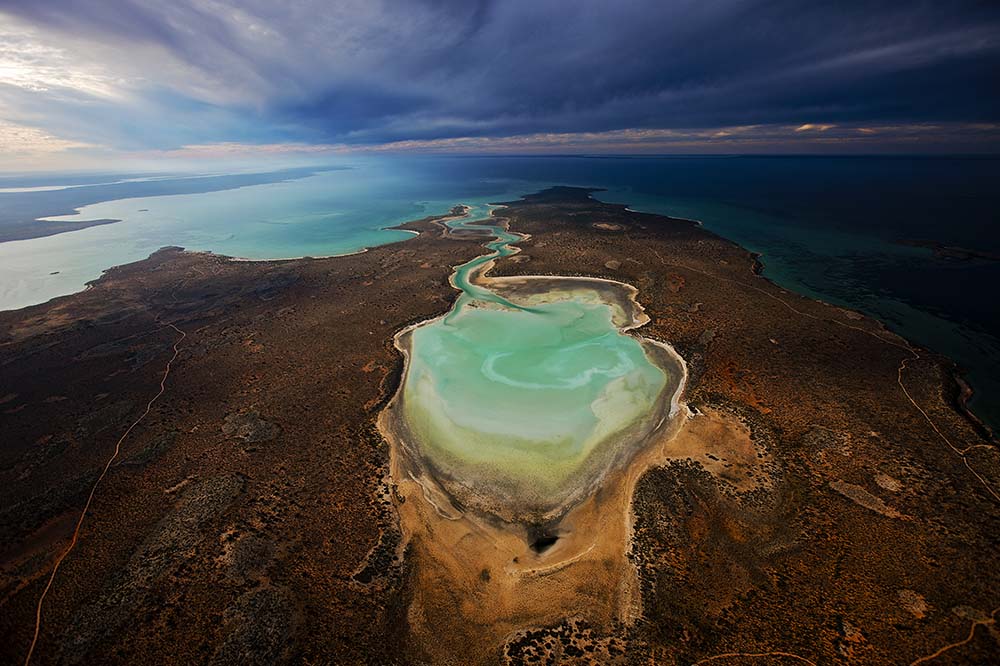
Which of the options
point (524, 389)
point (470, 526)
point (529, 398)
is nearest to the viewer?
point (470, 526)

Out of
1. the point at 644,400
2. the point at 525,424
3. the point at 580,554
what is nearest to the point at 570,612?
the point at 580,554

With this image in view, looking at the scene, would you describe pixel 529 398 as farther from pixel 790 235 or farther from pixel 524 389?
pixel 790 235

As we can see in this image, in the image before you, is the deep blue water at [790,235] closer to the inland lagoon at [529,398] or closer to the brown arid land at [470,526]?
the brown arid land at [470,526]

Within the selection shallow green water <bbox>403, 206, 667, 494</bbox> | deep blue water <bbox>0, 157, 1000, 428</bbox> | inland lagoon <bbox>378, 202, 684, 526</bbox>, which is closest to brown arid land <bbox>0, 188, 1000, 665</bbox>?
inland lagoon <bbox>378, 202, 684, 526</bbox>

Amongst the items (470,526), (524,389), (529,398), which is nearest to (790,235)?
(524,389)

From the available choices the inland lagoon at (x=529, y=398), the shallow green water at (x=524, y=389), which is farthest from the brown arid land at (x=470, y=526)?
the shallow green water at (x=524, y=389)
